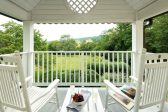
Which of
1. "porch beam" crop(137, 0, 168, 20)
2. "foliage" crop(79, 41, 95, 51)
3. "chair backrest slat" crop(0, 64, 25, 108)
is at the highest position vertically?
"porch beam" crop(137, 0, 168, 20)

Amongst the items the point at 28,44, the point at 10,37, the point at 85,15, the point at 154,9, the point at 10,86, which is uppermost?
the point at 85,15

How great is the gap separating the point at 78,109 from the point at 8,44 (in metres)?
5.97

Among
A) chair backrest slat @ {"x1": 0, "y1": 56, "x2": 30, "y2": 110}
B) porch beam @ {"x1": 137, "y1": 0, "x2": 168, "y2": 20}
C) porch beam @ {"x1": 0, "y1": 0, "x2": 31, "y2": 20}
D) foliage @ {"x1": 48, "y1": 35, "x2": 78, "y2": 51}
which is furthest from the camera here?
foliage @ {"x1": 48, "y1": 35, "x2": 78, "y2": 51}

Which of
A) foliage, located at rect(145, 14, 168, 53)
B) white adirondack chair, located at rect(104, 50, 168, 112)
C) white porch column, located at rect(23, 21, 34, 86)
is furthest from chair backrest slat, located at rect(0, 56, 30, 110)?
foliage, located at rect(145, 14, 168, 53)

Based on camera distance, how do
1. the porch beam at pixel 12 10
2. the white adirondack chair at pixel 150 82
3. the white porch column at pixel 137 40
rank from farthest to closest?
→ the white porch column at pixel 137 40
the porch beam at pixel 12 10
the white adirondack chair at pixel 150 82

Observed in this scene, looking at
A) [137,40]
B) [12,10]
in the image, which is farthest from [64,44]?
[12,10]

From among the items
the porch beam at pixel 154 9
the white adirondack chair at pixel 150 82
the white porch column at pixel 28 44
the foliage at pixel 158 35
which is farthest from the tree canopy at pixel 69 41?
the white adirondack chair at pixel 150 82

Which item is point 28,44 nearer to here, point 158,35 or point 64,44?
point 158,35

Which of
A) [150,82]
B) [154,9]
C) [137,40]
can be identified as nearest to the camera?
[150,82]

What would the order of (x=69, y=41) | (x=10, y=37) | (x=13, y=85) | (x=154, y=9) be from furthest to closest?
1. (x=69, y=41)
2. (x=10, y=37)
3. (x=154, y=9)
4. (x=13, y=85)

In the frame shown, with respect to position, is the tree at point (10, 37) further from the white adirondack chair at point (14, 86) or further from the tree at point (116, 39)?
the white adirondack chair at point (14, 86)

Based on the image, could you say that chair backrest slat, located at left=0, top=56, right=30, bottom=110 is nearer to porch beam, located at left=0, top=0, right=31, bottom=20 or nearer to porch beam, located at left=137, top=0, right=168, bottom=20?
porch beam, located at left=0, top=0, right=31, bottom=20

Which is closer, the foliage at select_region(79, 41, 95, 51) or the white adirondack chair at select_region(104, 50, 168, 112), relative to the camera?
the white adirondack chair at select_region(104, 50, 168, 112)

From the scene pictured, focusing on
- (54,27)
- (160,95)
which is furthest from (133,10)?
(54,27)
